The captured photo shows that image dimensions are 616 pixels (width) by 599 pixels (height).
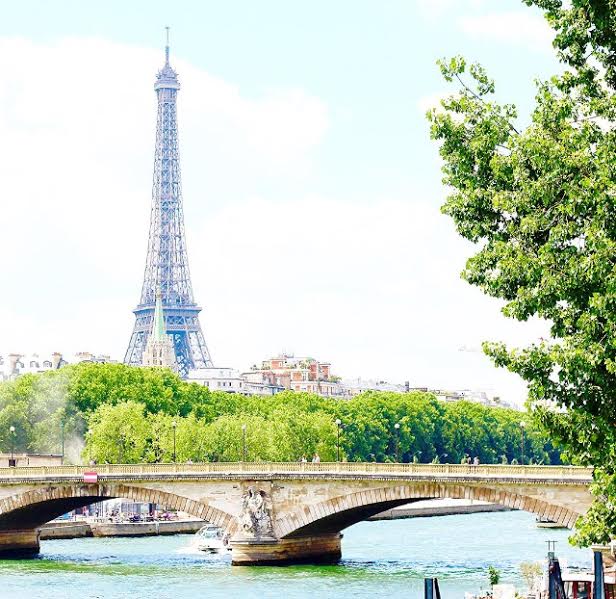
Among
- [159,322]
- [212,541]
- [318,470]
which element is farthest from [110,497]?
[159,322]

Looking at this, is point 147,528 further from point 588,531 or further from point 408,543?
point 588,531

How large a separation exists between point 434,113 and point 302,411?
8565cm

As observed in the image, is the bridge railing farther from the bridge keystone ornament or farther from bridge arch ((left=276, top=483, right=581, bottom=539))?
the bridge keystone ornament

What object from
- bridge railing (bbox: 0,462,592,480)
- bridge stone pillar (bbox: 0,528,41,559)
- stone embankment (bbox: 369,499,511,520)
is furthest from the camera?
stone embankment (bbox: 369,499,511,520)

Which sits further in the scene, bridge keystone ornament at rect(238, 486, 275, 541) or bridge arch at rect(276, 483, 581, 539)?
bridge keystone ornament at rect(238, 486, 275, 541)

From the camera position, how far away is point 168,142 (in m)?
186

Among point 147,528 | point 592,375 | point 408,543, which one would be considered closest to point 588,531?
point 592,375

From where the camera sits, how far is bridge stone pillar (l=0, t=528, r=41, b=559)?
214 feet

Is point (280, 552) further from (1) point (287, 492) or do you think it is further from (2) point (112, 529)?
(2) point (112, 529)

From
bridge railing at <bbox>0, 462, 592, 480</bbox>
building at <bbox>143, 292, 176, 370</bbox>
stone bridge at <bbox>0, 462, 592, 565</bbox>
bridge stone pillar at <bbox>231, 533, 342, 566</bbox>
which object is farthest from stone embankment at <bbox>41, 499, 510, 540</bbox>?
building at <bbox>143, 292, 176, 370</bbox>

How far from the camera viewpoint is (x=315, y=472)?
2328 inches

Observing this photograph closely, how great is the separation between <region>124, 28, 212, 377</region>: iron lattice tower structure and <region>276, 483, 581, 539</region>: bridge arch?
118495 mm

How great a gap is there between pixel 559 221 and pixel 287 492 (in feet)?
125

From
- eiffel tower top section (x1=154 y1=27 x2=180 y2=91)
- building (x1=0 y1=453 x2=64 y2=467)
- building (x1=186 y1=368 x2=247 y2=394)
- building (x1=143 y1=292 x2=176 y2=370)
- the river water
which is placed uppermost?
eiffel tower top section (x1=154 y1=27 x2=180 y2=91)
